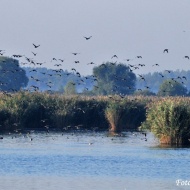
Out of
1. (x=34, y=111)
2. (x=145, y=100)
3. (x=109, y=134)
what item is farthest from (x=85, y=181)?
(x=145, y=100)

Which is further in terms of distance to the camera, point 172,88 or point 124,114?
point 172,88

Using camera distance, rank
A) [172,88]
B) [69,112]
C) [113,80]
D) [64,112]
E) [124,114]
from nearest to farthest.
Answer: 1. [124,114]
2. [64,112]
3. [69,112]
4. [172,88]
5. [113,80]

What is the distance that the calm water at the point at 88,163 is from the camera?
116ft

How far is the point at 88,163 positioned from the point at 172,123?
800cm

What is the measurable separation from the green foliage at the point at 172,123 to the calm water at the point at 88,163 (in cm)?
86

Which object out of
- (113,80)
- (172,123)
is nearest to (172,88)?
(113,80)

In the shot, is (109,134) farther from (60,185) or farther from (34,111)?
(60,185)

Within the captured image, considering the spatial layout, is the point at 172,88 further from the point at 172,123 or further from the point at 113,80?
the point at 172,123

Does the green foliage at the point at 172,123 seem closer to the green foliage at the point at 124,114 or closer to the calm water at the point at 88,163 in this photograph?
the calm water at the point at 88,163

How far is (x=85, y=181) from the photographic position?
36.0 meters

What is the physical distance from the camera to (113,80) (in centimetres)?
14212

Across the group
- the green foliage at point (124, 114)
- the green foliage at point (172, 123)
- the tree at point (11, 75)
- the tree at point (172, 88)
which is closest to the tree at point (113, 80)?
the tree at point (11, 75)

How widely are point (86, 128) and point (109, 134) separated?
4.92m

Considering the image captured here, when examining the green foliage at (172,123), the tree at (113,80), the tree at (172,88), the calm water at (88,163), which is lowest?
the calm water at (88,163)
